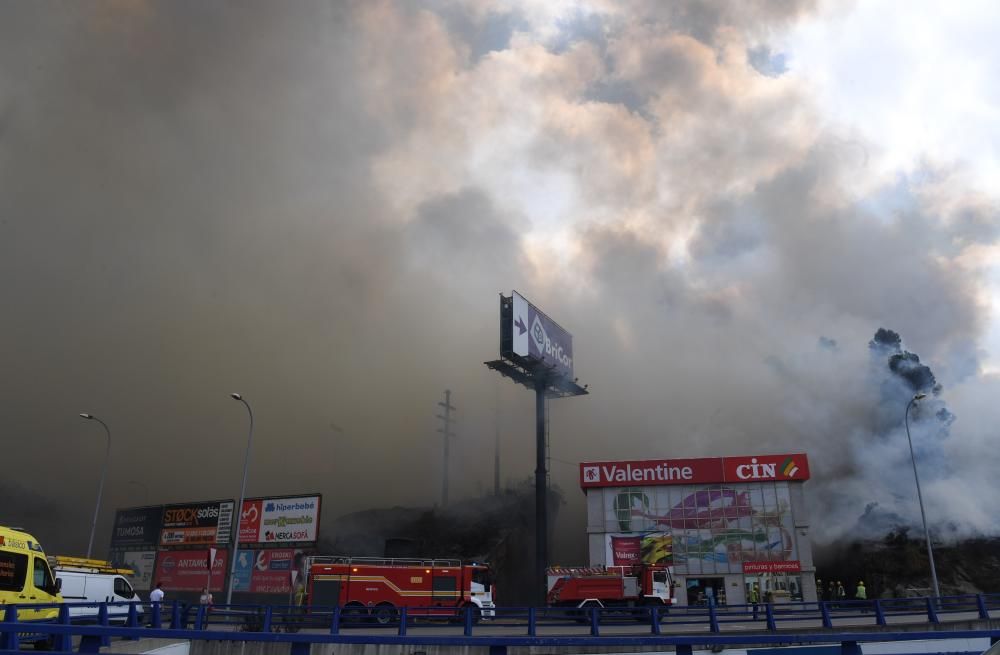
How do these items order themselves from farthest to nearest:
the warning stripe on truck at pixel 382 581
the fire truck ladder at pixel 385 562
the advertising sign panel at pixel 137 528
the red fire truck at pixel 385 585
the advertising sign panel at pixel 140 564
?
the advertising sign panel at pixel 137 528, the advertising sign panel at pixel 140 564, the fire truck ladder at pixel 385 562, the warning stripe on truck at pixel 382 581, the red fire truck at pixel 385 585

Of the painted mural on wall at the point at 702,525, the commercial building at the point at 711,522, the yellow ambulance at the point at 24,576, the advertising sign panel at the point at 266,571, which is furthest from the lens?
the painted mural on wall at the point at 702,525

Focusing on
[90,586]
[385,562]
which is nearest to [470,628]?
[385,562]

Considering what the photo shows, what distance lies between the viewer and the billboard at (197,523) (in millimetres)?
54750

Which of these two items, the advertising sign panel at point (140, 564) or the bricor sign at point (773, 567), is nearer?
the bricor sign at point (773, 567)

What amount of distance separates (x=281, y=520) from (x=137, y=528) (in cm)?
1685

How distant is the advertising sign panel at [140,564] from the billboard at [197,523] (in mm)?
1853

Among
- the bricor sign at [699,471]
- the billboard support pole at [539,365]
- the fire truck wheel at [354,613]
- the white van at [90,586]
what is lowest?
the fire truck wheel at [354,613]

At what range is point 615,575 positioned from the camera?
3409 centimetres

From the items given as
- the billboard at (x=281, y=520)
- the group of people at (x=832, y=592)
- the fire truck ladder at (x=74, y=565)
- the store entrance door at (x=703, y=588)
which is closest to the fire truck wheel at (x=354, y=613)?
the fire truck ladder at (x=74, y=565)

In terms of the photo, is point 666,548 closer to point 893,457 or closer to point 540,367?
point 540,367

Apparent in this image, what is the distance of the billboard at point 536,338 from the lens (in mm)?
52062

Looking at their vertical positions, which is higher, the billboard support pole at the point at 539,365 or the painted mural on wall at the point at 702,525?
the billboard support pole at the point at 539,365

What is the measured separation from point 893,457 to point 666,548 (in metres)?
31.5

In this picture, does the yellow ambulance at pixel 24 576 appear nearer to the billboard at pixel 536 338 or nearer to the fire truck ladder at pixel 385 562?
the fire truck ladder at pixel 385 562
